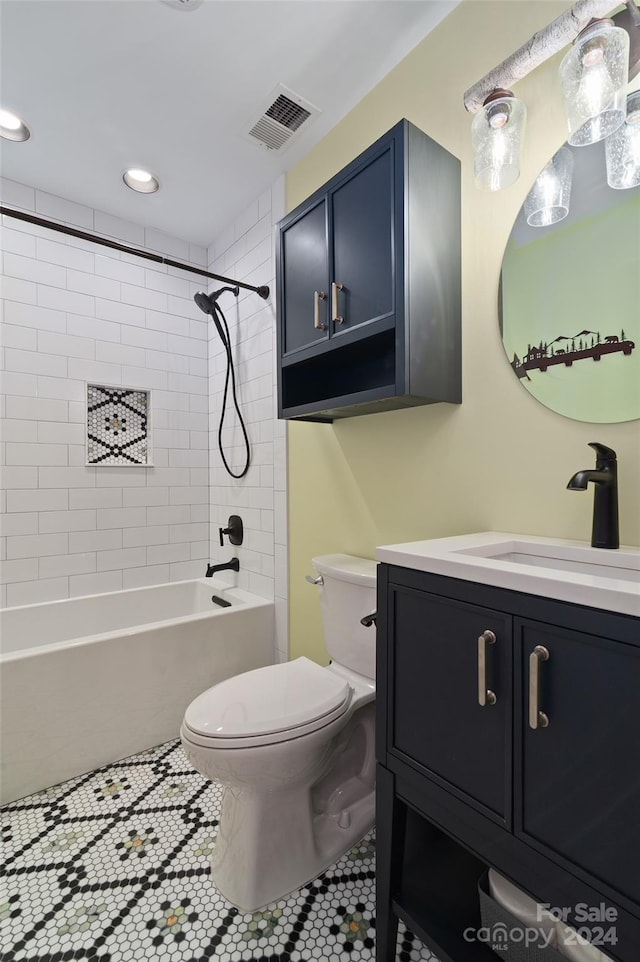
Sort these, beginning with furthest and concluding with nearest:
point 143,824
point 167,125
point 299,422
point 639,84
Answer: point 299,422
point 167,125
point 143,824
point 639,84

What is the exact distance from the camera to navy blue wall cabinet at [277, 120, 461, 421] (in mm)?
1255

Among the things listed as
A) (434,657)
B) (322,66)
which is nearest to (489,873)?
(434,657)

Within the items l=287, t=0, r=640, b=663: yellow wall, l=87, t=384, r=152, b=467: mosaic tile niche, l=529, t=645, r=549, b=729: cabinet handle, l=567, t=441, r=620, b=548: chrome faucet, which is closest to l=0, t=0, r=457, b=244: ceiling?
l=287, t=0, r=640, b=663: yellow wall

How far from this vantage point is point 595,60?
952 mm

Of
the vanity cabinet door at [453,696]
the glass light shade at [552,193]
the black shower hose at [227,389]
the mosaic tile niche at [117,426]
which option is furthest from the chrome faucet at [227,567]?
the glass light shade at [552,193]

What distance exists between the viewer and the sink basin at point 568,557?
937mm

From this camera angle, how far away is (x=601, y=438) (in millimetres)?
1095

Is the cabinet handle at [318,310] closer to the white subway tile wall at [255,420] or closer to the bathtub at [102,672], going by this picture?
the white subway tile wall at [255,420]

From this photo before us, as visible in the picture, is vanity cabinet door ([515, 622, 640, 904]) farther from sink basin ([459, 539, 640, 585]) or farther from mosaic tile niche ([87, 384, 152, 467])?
mosaic tile niche ([87, 384, 152, 467])

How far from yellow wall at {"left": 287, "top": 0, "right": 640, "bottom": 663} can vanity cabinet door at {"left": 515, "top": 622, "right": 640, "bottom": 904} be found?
0.52 meters

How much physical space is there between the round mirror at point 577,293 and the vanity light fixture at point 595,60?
0.12m

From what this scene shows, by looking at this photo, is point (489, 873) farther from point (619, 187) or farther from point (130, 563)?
point (130, 563)

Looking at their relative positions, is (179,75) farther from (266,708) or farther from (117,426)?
(266,708)

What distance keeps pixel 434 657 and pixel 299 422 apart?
1421mm
